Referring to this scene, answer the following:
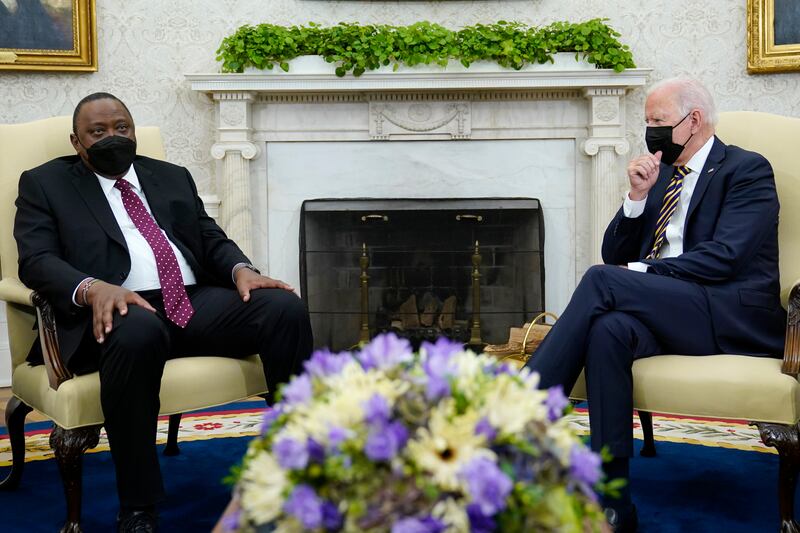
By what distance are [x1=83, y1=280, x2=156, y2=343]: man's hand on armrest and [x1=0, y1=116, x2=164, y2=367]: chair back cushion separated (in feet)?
1.68

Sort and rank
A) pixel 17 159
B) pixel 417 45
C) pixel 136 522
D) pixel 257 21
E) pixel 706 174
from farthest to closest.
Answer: pixel 257 21 → pixel 417 45 → pixel 17 159 → pixel 706 174 → pixel 136 522

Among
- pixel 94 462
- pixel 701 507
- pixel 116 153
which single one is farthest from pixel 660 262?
pixel 94 462

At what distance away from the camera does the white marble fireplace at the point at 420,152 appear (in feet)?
15.2

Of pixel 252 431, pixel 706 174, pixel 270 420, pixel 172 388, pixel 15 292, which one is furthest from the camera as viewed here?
pixel 252 431

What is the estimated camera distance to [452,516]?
964mm

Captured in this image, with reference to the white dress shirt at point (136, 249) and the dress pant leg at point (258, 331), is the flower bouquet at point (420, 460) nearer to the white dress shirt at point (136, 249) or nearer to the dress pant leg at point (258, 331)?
the dress pant leg at point (258, 331)

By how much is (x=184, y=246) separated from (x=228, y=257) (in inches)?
5.7

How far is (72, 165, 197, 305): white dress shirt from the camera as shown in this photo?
259 cm

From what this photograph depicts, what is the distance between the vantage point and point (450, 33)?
446cm

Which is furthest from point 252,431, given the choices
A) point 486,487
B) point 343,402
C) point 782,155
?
point 486,487

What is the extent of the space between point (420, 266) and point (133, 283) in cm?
235

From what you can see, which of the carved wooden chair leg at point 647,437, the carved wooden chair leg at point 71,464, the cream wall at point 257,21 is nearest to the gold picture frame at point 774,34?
the cream wall at point 257,21

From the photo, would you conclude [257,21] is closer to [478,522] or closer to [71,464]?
[71,464]

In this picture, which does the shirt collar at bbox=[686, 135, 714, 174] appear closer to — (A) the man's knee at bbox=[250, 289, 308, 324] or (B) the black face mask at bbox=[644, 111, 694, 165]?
(B) the black face mask at bbox=[644, 111, 694, 165]
